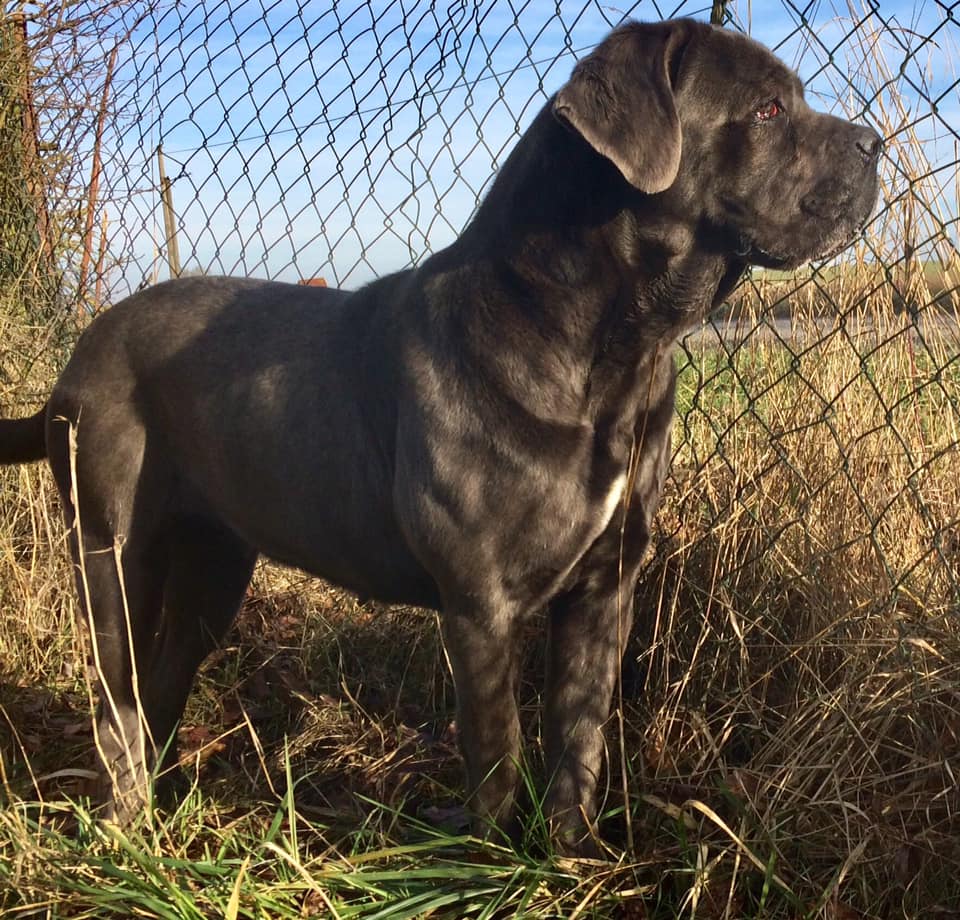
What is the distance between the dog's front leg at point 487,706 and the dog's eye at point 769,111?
1.16 metres

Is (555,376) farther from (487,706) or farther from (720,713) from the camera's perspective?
(720,713)

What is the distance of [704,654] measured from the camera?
2900 mm

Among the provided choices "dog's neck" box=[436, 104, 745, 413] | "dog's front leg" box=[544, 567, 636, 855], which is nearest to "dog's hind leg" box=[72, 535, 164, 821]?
"dog's front leg" box=[544, 567, 636, 855]

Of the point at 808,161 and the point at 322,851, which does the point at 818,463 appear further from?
the point at 322,851

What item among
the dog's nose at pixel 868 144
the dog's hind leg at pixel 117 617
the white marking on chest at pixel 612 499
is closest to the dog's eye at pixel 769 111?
the dog's nose at pixel 868 144

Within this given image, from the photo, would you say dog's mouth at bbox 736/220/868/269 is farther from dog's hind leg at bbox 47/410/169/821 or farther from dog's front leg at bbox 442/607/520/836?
dog's hind leg at bbox 47/410/169/821

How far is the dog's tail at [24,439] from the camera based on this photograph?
3.21 meters

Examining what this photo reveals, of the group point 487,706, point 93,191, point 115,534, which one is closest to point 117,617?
point 115,534

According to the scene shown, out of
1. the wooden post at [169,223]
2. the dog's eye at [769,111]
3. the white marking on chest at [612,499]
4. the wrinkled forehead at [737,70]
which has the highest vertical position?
the wooden post at [169,223]

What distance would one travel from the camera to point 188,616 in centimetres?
323

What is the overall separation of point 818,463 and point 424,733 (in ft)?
4.41

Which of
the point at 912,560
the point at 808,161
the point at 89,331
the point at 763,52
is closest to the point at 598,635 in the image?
the point at 912,560

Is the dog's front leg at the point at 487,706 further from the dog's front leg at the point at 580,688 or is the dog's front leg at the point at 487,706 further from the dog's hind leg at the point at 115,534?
the dog's hind leg at the point at 115,534

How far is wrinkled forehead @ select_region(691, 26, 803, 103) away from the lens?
2424 mm
